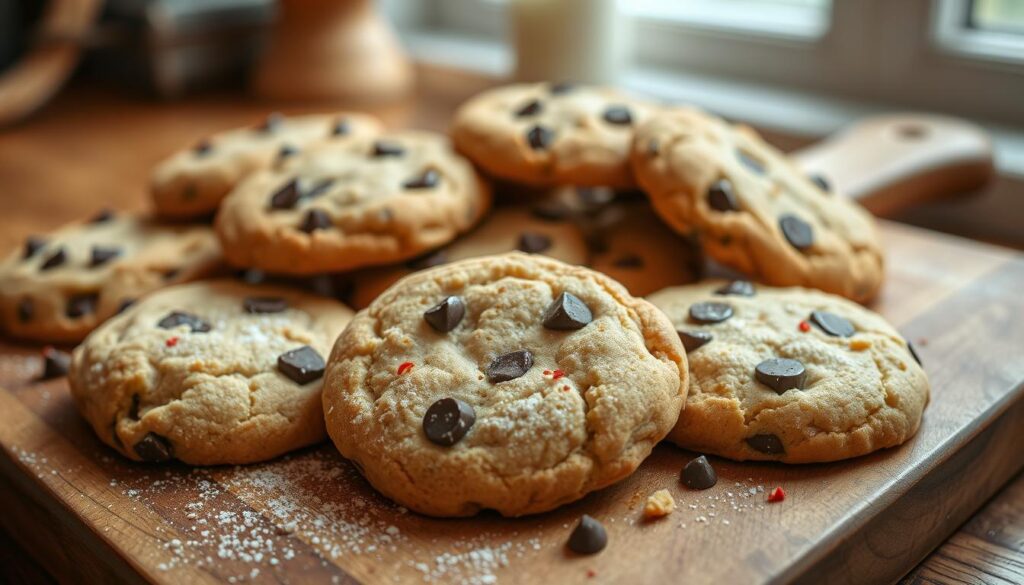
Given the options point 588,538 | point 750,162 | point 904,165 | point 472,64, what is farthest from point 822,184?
point 472,64

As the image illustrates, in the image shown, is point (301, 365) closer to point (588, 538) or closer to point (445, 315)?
point (445, 315)

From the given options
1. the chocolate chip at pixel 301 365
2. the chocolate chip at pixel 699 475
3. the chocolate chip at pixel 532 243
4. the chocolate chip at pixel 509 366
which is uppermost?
the chocolate chip at pixel 509 366

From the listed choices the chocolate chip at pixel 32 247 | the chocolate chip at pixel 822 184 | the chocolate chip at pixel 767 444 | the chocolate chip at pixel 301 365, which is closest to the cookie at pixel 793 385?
the chocolate chip at pixel 767 444

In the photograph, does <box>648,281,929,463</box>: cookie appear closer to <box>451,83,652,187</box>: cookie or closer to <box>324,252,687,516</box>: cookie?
<box>324,252,687,516</box>: cookie

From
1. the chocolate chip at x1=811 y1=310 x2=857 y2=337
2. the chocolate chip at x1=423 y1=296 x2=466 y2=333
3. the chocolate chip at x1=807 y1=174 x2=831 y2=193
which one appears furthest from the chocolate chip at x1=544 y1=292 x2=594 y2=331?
the chocolate chip at x1=807 y1=174 x2=831 y2=193

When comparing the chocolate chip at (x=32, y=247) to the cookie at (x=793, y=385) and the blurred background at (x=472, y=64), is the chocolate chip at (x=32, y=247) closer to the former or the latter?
the blurred background at (x=472, y=64)
